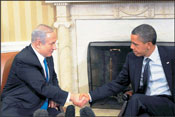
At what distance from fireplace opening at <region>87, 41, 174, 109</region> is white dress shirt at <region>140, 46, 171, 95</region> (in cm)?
129

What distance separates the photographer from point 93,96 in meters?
2.96

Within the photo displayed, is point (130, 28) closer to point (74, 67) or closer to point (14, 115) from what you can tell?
point (74, 67)

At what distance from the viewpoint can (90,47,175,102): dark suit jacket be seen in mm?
2732

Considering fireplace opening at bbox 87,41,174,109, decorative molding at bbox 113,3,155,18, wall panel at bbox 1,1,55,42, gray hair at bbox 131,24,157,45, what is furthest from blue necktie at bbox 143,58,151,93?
wall panel at bbox 1,1,55,42

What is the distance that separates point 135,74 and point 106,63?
1443mm

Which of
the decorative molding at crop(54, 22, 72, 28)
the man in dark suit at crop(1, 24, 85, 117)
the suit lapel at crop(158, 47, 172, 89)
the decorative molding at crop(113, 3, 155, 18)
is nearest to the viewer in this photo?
the man in dark suit at crop(1, 24, 85, 117)

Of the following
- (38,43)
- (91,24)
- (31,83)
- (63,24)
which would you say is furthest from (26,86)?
(91,24)

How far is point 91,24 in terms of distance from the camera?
430 cm

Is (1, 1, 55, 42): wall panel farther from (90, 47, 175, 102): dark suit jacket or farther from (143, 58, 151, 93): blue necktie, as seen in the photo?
(143, 58, 151, 93): blue necktie

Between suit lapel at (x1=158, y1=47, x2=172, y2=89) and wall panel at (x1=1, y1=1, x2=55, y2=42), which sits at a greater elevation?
wall panel at (x1=1, y1=1, x2=55, y2=42)

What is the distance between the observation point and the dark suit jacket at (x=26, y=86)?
254 centimetres

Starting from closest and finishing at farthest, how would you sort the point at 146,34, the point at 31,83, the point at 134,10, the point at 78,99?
the point at 31,83 → the point at 146,34 → the point at 78,99 → the point at 134,10

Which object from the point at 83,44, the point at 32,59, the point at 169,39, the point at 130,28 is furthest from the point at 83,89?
the point at 32,59

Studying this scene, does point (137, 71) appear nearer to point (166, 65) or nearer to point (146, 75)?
point (146, 75)
